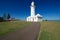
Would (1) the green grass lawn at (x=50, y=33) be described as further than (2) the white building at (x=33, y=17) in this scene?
No

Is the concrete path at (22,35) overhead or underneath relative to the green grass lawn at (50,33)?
overhead

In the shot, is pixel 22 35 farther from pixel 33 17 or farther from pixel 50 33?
pixel 33 17

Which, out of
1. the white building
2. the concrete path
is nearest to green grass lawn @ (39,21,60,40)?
the concrete path

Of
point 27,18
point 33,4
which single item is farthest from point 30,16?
point 33,4

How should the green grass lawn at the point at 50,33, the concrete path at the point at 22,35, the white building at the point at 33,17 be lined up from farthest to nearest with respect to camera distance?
the white building at the point at 33,17 < the green grass lawn at the point at 50,33 < the concrete path at the point at 22,35

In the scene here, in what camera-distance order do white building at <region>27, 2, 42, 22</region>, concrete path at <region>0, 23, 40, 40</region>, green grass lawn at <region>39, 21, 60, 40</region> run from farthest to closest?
white building at <region>27, 2, 42, 22</region>
green grass lawn at <region>39, 21, 60, 40</region>
concrete path at <region>0, 23, 40, 40</region>

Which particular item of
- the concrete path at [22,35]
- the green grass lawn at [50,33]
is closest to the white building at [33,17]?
the green grass lawn at [50,33]

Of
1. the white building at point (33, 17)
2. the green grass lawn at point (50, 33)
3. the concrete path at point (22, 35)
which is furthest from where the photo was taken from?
the white building at point (33, 17)

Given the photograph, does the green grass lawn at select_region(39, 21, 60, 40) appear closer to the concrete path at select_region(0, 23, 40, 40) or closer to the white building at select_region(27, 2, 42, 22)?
the concrete path at select_region(0, 23, 40, 40)

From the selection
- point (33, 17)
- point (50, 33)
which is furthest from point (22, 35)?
point (33, 17)

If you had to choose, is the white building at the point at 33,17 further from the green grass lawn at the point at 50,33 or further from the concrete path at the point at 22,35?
the concrete path at the point at 22,35

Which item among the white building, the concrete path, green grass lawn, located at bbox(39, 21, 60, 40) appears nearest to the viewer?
the concrete path

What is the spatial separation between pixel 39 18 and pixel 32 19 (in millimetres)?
6455

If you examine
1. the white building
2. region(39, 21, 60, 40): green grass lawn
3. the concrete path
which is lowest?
region(39, 21, 60, 40): green grass lawn
